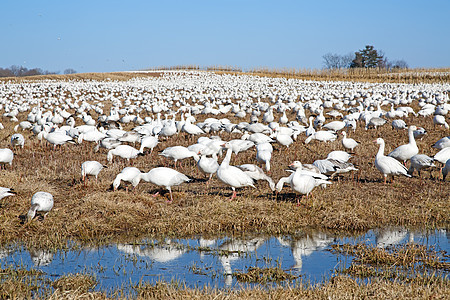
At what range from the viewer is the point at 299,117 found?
71.4ft

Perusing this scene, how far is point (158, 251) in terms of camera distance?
21.9 feet

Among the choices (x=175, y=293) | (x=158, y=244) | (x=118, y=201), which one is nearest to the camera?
(x=175, y=293)

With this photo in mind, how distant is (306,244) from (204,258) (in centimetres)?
166

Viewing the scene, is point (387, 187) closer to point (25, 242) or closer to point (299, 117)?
point (25, 242)

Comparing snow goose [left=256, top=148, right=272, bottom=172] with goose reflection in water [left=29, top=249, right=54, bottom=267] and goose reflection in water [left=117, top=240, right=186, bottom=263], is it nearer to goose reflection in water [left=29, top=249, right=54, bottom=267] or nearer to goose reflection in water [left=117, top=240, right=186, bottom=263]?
goose reflection in water [left=117, top=240, right=186, bottom=263]

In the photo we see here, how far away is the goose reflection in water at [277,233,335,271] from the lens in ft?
21.3

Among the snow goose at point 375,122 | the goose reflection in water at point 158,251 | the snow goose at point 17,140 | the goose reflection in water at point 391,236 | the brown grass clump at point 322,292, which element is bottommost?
the goose reflection in water at point 158,251

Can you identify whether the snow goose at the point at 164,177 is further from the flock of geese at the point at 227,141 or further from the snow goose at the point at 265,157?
the snow goose at the point at 265,157

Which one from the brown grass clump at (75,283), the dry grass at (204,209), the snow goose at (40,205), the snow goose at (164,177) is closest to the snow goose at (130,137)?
the dry grass at (204,209)

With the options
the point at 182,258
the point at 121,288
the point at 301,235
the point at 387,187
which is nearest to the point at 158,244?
the point at 182,258

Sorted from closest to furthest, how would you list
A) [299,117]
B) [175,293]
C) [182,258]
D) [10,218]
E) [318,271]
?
1. [175,293]
2. [318,271]
3. [182,258]
4. [10,218]
5. [299,117]

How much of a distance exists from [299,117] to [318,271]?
16.4 meters

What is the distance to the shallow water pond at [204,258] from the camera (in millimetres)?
5711

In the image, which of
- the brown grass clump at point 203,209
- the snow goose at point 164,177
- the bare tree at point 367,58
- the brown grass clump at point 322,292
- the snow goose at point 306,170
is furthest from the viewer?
the bare tree at point 367,58
